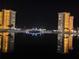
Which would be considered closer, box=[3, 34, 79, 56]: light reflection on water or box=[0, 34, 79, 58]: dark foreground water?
Answer: box=[0, 34, 79, 58]: dark foreground water

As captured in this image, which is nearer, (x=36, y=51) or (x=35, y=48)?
(x=36, y=51)

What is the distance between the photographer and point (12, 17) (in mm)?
57438

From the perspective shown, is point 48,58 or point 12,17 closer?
point 48,58

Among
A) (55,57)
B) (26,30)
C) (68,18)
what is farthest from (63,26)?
(55,57)

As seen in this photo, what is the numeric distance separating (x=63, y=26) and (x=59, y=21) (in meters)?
2.86

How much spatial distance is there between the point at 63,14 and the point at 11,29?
457 inches

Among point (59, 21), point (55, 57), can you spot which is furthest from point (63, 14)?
point (55, 57)

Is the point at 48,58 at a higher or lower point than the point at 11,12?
lower

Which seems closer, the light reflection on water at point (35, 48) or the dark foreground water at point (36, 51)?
the dark foreground water at point (36, 51)

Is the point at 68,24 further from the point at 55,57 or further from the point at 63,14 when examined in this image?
the point at 55,57

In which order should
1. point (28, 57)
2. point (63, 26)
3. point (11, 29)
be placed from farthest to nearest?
point (63, 26), point (11, 29), point (28, 57)

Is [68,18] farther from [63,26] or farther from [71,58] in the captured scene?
[71,58]

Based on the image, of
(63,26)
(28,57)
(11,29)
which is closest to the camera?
(28,57)

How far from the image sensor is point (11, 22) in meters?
55.5
